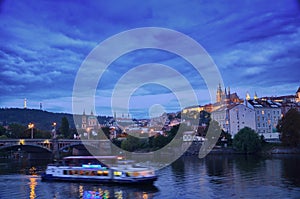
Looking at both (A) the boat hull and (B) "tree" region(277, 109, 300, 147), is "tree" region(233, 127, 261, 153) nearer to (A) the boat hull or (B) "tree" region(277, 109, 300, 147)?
(B) "tree" region(277, 109, 300, 147)

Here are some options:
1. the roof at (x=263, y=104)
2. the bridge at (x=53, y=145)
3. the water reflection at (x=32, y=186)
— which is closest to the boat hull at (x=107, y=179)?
the water reflection at (x=32, y=186)

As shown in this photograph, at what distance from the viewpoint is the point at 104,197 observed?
2942 cm

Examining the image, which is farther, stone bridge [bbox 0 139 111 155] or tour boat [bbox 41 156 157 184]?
stone bridge [bbox 0 139 111 155]

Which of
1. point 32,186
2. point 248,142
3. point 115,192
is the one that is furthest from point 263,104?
point 32,186

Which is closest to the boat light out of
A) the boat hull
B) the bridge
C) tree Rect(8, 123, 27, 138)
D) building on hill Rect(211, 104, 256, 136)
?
the boat hull

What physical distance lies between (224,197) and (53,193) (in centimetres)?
1536

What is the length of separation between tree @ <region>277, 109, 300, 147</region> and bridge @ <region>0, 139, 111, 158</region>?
42.3 metres

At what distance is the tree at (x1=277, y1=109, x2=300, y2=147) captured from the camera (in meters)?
69.8

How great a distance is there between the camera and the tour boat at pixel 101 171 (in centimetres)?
3456

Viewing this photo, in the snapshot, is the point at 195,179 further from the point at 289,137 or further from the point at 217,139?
the point at 217,139

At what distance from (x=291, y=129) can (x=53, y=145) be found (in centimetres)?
5063

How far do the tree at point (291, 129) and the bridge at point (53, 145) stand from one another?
4233 centimetres

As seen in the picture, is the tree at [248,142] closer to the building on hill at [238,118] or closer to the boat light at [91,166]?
the building on hill at [238,118]

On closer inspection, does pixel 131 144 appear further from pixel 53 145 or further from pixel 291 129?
pixel 291 129
